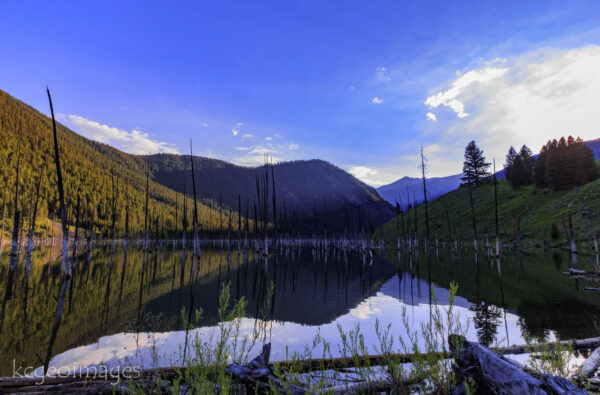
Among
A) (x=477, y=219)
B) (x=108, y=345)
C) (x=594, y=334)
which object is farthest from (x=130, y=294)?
(x=477, y=219)

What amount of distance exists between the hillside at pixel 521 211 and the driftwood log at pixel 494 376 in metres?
62.8

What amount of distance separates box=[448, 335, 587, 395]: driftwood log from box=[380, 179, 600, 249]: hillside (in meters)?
62.8

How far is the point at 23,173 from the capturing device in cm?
8488

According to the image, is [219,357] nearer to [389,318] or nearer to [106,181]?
[389,318]

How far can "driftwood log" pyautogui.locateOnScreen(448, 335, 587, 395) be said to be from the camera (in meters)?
3.07

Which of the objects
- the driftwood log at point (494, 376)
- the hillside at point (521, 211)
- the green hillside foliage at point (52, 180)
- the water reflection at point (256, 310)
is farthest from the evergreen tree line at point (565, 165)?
the green hillside foliage at point (52, 180)

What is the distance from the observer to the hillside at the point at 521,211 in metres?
54.1

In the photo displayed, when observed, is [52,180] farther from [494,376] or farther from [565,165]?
[565,165]

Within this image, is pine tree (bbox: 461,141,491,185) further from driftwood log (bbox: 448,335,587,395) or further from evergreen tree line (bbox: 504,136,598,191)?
driftwood log (bbox: 448,335,587,395)

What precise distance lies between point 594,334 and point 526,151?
111m

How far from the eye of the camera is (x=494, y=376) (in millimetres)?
3518

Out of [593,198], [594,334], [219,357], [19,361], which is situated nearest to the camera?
[219,357]

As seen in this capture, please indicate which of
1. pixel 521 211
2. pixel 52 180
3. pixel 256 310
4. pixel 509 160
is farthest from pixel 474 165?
pixel 52 180

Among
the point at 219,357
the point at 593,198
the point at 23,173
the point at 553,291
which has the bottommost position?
the point at 553,291
